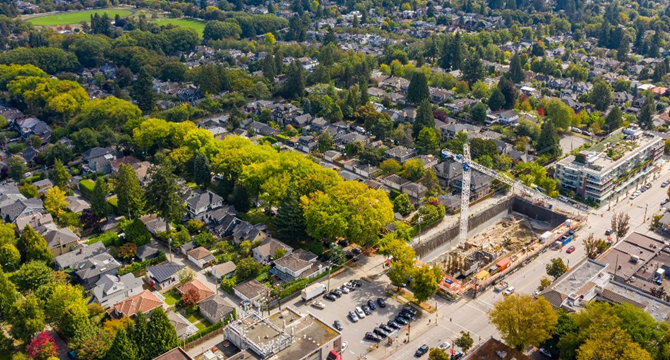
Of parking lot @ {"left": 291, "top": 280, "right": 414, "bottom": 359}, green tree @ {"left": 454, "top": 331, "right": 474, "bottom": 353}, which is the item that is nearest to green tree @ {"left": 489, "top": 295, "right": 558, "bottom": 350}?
green tree @ {"left": 454, "top": 331, "right": 474, "bottom": 353}

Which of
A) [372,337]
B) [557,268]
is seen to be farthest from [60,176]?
[557,268]

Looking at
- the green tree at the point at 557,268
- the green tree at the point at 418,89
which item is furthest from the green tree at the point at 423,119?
the green tree at the point at 557,268

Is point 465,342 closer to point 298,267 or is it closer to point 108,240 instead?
point 298,267

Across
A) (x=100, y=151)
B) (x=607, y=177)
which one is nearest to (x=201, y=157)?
(x=100, y=151)

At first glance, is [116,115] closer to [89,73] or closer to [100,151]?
[100,151]

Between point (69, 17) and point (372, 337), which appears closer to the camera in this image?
point (372, 337)

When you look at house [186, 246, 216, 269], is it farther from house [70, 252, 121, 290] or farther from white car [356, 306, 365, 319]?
white car [356, 306, 365, 319]

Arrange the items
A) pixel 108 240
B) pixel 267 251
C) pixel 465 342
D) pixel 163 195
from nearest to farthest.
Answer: pixel 465 342 < pixel 267 251 < pixel 163 195 < pixel 108 240
